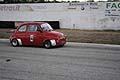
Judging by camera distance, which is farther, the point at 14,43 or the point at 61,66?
the point at 14,43

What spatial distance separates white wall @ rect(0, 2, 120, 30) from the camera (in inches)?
1233

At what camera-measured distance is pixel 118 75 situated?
10672 millimetres

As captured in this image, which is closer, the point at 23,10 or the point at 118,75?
the point at 118,75

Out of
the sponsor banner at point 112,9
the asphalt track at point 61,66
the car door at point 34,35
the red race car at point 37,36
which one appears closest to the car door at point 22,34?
the red race car at point 37,36

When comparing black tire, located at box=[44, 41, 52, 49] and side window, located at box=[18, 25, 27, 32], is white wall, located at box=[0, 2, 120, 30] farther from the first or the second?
black tire, located at box=[44, 41, 52, 49]

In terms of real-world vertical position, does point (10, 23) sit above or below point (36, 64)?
below

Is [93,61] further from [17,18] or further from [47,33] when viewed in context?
[17,18]

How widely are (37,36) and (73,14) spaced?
13748 mm

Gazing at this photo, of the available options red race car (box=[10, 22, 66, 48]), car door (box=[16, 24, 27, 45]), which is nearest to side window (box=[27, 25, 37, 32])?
red race car (box=[10, 22, 66, 48])

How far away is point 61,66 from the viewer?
1270 centimetres

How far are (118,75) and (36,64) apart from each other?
3.82 meters

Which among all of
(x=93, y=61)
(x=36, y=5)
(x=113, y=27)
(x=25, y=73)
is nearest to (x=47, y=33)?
(x=93, y=61)

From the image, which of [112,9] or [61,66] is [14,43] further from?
[112,9]

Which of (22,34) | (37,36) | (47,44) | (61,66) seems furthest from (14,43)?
(61,66)
